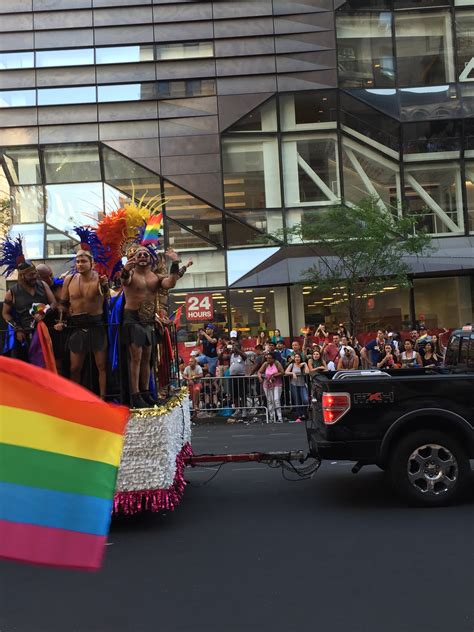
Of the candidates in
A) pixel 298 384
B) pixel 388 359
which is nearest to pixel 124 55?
pixel 298 384

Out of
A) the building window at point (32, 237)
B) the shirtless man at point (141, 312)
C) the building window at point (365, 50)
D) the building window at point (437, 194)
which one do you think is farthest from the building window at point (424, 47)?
the shirtless man at point (141, 312)

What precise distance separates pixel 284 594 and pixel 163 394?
383 cm

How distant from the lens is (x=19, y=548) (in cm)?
213

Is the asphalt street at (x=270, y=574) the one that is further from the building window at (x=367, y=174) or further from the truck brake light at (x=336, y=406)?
the building window at (x=367, y=174)

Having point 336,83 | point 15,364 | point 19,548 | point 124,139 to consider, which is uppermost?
point 336,83

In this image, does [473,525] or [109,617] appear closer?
[109,617]

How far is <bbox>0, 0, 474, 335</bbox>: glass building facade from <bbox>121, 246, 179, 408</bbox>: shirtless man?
1654 centimetres

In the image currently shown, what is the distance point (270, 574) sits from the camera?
196 inches

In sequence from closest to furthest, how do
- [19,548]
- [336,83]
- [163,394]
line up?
1. [19,548]
2. [163,394]
3. [336,83]

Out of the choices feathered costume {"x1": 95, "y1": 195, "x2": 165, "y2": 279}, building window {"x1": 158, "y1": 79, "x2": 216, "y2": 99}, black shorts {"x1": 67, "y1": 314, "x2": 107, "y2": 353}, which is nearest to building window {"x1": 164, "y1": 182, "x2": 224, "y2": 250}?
building window {"x1": 158, "y1": 79, "x2": 216, "y2": 99}

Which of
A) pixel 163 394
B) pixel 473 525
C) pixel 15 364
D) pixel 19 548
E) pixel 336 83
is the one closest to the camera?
pixel 19 548

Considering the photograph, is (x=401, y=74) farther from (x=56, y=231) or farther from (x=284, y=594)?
(x=284, y=594)

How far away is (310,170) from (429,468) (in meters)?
19.1

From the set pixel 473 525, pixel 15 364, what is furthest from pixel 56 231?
pixel 15 364
